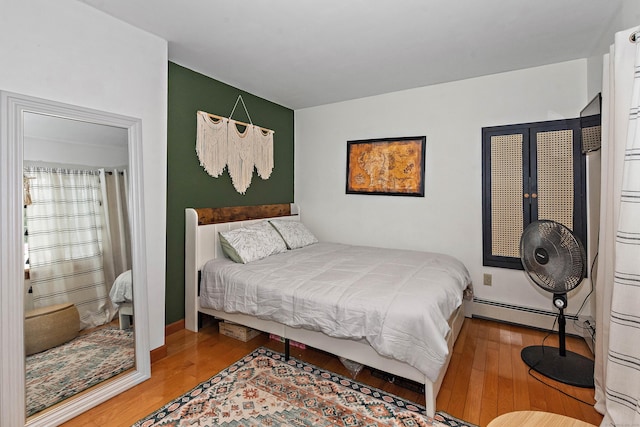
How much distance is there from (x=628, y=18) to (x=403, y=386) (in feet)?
9.10

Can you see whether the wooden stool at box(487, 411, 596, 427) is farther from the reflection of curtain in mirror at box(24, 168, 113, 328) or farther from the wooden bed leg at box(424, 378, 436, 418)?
the reflection of curtain in mirror at box(24, 168, 113, 328)

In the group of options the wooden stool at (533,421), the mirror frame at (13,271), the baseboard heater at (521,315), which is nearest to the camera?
the wooden stool at (533,421)

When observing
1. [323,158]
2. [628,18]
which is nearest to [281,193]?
[323,158]

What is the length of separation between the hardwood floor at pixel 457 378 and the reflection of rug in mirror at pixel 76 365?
0.59 ft

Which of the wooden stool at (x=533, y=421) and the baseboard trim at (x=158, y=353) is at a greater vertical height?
the wooden stool at (x=533, y=421)

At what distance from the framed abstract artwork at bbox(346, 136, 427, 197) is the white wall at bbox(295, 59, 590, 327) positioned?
0.09 m

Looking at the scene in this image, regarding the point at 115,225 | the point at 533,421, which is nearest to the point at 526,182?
the point at 533,421

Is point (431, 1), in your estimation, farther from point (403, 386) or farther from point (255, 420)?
point (255, 420)

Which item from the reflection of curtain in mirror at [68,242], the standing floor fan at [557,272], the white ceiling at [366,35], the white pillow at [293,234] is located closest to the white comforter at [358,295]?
the white pillow at [293,234]

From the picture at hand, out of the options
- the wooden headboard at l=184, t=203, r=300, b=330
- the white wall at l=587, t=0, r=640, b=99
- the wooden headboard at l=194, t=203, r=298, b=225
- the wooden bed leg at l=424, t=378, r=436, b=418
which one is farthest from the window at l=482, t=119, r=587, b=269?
the wooden headboard at l=184, t=203, r=300, b=330

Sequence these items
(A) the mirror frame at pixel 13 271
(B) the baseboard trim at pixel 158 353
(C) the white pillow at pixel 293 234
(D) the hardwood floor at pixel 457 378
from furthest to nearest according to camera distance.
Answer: (C) the white pillow at pixel 293 234 → (B) the baseboard trim at pixel 158 353 → (D) the hardwood floor at pixel 457 378 → (A) the mirror frame at pixel 13 271

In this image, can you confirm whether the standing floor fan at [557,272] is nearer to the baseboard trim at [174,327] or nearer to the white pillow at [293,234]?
the white pillow at [293,234]

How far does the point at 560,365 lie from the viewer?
2.25 m

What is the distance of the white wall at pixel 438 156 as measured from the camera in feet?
9.75
